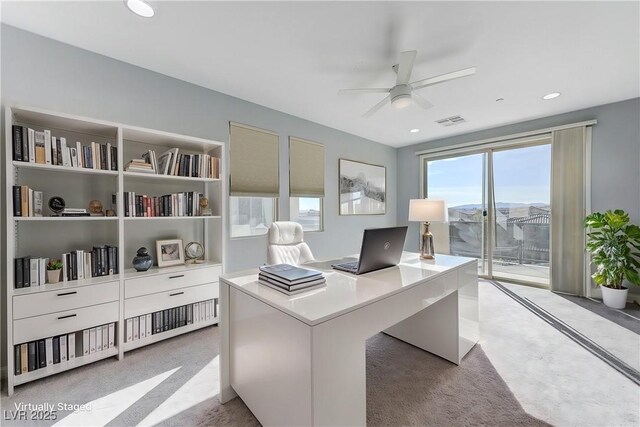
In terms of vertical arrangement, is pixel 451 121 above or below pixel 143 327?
above

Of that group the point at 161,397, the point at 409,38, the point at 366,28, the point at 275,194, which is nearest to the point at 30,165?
the point at 161,397

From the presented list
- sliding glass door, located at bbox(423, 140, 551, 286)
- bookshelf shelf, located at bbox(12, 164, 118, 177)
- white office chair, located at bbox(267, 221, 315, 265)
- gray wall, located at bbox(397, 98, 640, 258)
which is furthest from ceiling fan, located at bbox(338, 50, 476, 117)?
gray wall, located at bbox(397, 98, 640, 258)

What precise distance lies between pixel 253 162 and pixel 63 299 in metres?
2.06

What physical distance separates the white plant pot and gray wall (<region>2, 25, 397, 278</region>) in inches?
134

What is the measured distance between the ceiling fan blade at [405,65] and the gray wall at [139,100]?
69.2 inches

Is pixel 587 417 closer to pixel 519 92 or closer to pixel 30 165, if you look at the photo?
pixel 519 92

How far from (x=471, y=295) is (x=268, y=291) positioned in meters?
1.68

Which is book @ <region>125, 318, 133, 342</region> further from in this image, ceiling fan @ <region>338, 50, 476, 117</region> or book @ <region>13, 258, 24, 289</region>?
ceiling fan @ <region>338, 50, 476, 117</region>

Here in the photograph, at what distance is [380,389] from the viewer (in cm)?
168

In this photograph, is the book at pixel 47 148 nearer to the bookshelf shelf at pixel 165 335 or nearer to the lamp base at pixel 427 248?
the bookshelf shelf at pixel 165 335

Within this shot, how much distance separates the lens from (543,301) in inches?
128

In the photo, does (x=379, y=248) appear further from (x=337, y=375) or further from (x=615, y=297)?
(x=615, y=297)

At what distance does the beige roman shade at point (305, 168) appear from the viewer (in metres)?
3.59

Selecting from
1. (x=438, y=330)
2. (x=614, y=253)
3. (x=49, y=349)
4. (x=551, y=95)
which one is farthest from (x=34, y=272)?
(x=614, y=253)
